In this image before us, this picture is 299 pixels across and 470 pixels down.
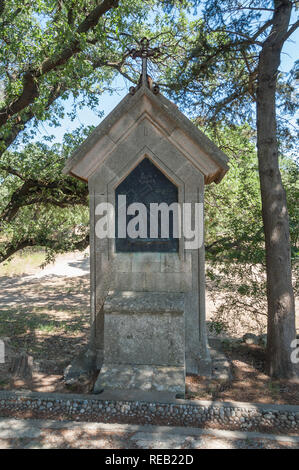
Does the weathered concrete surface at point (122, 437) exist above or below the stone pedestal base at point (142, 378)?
below

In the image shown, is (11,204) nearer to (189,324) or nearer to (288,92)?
(189,324)

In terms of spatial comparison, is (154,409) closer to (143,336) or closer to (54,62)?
(143,336)

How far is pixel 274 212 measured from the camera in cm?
531

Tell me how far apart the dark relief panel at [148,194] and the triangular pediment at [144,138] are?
1.17 ft

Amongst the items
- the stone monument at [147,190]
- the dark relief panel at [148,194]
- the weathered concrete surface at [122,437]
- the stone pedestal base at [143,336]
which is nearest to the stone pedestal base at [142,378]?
the stone pedestal base at [143,336]

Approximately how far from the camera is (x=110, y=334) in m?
4.54

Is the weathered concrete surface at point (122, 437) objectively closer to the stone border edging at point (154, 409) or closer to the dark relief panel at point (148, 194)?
the stone border edging at point (154, 409)

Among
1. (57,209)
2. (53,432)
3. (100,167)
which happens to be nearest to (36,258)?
(57,209)

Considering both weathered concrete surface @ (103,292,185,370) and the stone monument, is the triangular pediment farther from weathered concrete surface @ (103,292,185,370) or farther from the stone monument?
weathered concrete surface @ (103,292,185,370)

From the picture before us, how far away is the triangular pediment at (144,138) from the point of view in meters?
4.78

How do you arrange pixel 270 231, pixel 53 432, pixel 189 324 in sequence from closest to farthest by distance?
pixel 53 432, pixel 189 324, pixel 270 231

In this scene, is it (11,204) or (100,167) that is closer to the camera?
(100,167)

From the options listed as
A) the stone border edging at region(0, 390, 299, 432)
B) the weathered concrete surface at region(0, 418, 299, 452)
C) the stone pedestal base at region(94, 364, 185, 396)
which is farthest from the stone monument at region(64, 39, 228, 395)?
the weathered concrete surface at region(0, 418, 299, 452)

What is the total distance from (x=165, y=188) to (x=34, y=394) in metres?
3.35
